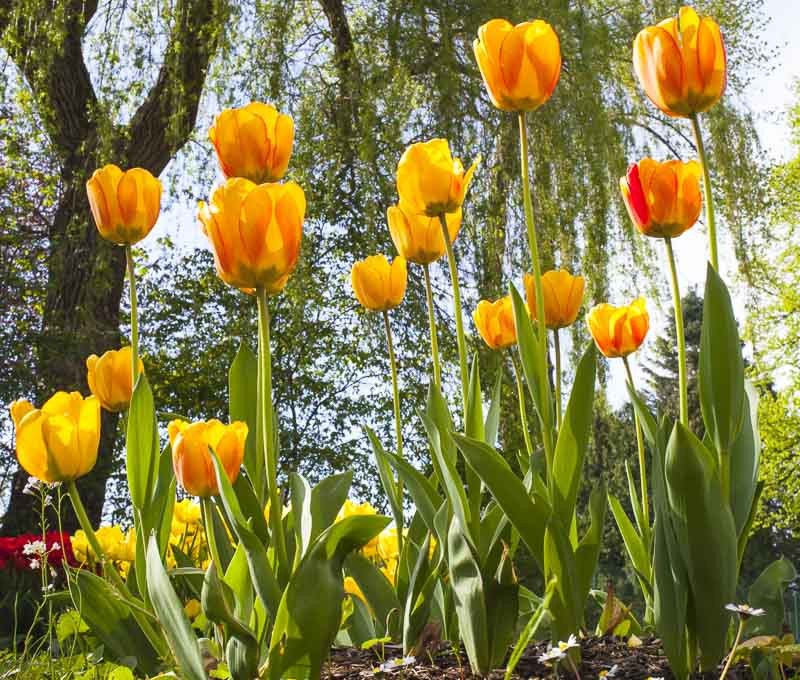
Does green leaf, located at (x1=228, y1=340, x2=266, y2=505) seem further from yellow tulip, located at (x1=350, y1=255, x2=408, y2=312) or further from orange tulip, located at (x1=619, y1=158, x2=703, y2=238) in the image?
orange tulip, located at (x1=619, y1=158, x2=703, y2=238)

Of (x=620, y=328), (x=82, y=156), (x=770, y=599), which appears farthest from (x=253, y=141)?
(x=82, y=156)

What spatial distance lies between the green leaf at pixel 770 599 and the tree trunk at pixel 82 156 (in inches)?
143

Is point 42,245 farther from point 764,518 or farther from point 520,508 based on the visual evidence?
point 764,518

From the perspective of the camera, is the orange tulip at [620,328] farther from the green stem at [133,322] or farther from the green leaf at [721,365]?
the green stem at [133,322]

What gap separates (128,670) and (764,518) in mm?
10568

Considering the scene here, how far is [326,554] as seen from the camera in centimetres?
94

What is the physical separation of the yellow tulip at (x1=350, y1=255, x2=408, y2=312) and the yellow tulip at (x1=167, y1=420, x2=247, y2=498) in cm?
40

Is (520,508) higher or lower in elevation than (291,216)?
lower

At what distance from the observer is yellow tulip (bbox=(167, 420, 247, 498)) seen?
40.8 inches

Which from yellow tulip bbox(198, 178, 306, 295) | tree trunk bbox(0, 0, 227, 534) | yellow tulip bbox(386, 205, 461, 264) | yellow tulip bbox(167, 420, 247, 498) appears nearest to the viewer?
yellow tulip bbox(198, 178, 306, 295)

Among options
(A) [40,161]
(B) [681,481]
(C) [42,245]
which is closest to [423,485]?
(B) [681,481]

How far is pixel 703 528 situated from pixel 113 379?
82 cm

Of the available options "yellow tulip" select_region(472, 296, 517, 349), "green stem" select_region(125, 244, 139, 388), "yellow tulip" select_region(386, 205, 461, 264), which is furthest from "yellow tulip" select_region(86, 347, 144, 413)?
"yellow tulip" select_region(472, 296, 517, 349)

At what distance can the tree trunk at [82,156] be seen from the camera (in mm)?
4578
